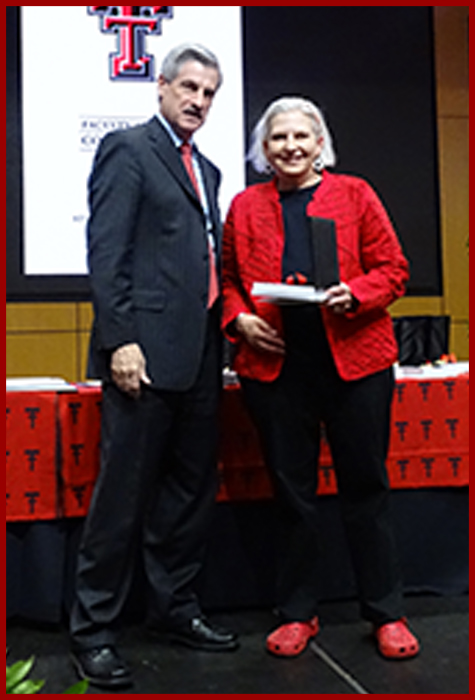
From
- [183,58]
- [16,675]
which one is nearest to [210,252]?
[183,58]

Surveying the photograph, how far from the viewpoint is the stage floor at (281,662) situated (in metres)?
1.64

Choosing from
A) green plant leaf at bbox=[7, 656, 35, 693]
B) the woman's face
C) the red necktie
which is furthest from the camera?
the red necktie

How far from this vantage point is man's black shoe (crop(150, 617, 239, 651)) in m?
1.86

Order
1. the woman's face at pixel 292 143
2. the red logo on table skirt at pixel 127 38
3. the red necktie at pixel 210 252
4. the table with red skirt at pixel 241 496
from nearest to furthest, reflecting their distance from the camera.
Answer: the woman's face at pixel 292 143
the red necktie at pixel 210 252
the table with red skirt at pixel 241 496
the red logo on table skirt at pixel 127 38

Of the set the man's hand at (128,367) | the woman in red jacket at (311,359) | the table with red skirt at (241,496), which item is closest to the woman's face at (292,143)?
the woman in red jacket at (311,359)

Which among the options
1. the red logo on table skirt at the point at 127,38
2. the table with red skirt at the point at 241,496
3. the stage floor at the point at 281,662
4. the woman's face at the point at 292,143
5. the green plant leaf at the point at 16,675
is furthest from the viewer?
the red logo on table skirt at the point at 127,38

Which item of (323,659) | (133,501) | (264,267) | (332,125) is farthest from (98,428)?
(332,125)

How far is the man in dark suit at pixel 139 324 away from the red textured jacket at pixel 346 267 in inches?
4.3

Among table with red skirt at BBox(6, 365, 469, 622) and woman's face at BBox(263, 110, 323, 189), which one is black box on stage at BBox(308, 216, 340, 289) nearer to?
woman's face at BBox(263, 110, 323, 189)

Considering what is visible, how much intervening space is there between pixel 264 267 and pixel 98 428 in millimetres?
700

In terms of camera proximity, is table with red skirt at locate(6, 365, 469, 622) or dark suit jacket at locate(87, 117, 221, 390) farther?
table with red skirt at locate(6, 365, 469, 622)

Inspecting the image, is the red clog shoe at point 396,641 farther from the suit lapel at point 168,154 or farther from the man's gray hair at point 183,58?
the man's gray hair at point 183,58

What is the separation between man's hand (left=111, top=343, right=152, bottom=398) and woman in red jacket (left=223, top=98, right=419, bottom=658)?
0.88 ft

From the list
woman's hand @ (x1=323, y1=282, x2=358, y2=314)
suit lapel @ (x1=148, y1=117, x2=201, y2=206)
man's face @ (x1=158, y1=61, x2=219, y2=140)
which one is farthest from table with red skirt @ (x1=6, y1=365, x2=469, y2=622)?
man's face @ (x1=158, y1=61, x2=219, y2=140)
